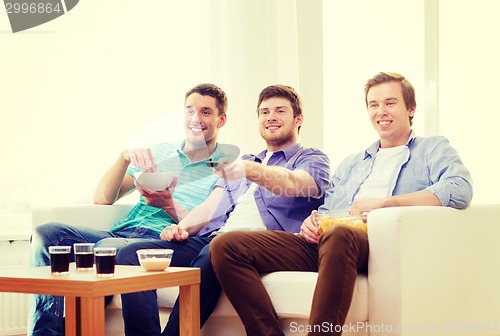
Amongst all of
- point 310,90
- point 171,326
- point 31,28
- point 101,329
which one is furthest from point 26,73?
point 101,329

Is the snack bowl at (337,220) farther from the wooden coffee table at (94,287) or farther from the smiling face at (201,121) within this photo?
the smiling face at (201,121)

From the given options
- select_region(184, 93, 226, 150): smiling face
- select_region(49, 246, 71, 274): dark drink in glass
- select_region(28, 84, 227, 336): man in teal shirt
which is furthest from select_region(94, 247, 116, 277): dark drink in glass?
select_region(184, 93, 226, 150): smiling face

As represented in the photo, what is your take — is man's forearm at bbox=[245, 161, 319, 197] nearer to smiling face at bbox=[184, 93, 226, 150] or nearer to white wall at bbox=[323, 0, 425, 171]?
smiling face at bbox=[184, 93, 226, 150]

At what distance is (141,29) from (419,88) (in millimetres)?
2149

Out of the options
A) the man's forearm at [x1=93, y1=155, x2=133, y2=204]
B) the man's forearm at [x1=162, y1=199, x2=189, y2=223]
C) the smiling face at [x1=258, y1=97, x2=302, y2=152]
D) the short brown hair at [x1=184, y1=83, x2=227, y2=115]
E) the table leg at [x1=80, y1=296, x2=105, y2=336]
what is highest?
the short brown hair at [x1=184, y1=83, x2=227, y2=115]

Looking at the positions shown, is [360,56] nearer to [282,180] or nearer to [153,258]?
[282,180]

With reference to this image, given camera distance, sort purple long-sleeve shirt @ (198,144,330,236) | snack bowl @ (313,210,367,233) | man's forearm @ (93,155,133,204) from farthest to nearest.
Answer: man's forearm @ (93,155,133,204), purple long-sleeve shirt @ (198,144,330,236), snack bowl @ (313,210,367,233)

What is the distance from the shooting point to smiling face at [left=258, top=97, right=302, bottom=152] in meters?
3.25

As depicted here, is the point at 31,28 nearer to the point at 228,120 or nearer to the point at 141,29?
the point at 141,29

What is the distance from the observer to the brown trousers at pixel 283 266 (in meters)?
2.34

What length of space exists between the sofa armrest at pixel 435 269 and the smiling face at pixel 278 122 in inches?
33.2

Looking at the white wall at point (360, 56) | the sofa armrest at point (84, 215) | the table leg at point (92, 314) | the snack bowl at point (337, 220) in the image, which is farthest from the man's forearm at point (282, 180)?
the white wall at point (360, 56)

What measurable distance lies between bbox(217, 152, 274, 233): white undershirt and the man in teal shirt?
0.17 meters

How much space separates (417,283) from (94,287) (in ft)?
3.34
